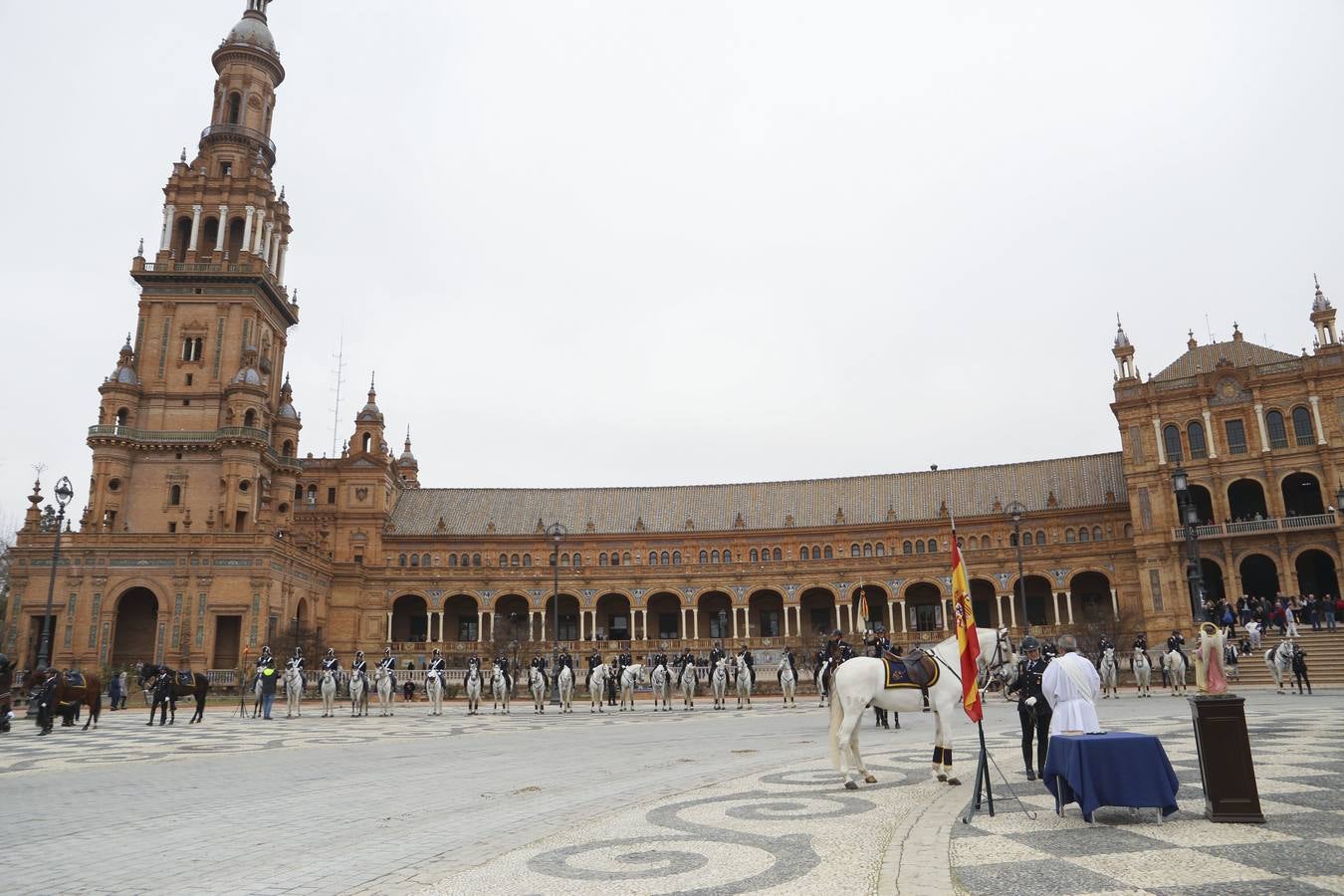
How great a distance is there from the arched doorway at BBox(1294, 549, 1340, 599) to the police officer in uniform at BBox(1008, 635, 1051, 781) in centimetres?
5628

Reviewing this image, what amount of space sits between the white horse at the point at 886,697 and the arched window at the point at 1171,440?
56.0 meters

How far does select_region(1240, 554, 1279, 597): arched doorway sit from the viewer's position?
58.7 m

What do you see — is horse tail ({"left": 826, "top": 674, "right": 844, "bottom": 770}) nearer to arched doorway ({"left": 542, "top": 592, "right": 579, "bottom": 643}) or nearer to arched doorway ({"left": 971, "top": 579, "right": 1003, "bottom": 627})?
arched doorway ({"left": 542, "top": 592, "right": 579, "bottom": 643})

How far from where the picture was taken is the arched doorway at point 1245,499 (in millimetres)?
60312

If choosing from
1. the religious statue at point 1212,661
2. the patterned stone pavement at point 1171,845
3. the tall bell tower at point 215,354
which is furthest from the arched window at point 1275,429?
the tall bell tower at point 215,354

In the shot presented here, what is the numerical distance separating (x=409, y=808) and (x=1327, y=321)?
221ft

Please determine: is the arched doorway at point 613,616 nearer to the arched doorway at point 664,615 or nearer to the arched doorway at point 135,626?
the arched doorway at point 664,615

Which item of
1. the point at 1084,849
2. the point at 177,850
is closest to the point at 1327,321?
the point at 1084,849

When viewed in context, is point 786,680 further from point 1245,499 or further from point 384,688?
Result: point 1245,499

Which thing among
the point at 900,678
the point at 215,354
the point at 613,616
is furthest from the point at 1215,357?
the point at 215,354

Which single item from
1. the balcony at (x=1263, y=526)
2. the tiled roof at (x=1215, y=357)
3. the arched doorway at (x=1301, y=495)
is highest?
the tiled roof at (x=1215, y=357)

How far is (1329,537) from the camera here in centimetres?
5419

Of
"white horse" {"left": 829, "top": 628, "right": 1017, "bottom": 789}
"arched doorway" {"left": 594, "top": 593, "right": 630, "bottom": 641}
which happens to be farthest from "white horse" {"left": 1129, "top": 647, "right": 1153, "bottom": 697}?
"arched doorway" {"left": 594, "top": 593, "right": 630, "bottom": 641}

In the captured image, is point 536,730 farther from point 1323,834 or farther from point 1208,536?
point 1208,536
